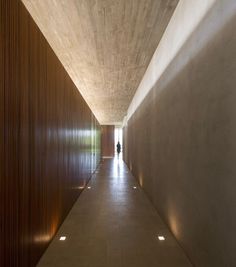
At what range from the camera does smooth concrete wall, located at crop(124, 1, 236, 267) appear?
202 centimetres

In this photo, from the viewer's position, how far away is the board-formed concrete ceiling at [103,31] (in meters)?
3.78

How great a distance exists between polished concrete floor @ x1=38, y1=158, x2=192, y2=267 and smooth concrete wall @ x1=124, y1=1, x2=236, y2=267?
0.36 meters

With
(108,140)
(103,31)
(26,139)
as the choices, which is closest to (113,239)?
(26,139)

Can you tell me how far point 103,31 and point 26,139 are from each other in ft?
10.5

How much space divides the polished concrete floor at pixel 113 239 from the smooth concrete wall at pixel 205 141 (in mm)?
360

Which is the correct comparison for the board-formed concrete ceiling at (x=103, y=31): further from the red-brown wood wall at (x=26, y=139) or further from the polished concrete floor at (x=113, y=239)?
the polished concrete floor at (x=113, y=239)

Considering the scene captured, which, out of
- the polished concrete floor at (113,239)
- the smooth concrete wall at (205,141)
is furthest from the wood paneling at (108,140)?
the smooth concrete wall at (205,141)

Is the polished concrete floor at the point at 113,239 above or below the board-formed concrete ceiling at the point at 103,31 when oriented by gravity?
below

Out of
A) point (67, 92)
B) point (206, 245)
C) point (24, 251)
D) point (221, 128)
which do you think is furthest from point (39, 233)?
point (67, 92)

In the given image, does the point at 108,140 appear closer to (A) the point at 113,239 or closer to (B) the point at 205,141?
(A) the point at 113,239

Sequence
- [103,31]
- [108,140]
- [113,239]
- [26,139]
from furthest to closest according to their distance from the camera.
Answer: [108,140]
[103,31]
[113,239]
[26,139]

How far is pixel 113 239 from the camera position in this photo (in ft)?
11.9

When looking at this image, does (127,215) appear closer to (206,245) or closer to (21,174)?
(206,245)

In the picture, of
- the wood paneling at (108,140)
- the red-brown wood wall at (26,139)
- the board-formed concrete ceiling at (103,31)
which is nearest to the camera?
the red-brown wood wall at (26,139)
